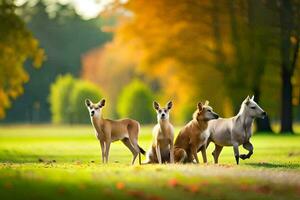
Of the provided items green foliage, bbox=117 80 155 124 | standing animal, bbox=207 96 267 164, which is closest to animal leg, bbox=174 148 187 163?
standing animal, bbox=207 96 267 164

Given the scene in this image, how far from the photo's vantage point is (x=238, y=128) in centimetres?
2461

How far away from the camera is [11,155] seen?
32500 mm

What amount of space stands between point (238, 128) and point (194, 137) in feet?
5.01

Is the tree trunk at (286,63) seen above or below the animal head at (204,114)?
above

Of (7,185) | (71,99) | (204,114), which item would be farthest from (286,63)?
(71,99)

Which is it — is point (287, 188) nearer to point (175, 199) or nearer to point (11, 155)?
point (175, 199)

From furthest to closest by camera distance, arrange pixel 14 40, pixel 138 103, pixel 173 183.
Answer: pixel 138 103, pixel 14 40, pixel 173 183

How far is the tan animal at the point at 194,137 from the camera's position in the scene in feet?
77.8

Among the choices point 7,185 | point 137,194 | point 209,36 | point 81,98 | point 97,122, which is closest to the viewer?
point 137,194

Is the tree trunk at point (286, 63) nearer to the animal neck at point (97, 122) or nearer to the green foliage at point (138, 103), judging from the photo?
the animal neck at point (97, 122)

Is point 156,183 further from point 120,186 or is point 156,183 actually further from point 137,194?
point 137,194

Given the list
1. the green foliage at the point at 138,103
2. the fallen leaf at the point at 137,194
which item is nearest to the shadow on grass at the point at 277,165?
the fallen leaf at the point at 137,194

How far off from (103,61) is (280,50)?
59.2 meters

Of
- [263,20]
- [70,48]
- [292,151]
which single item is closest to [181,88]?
[263,20]
